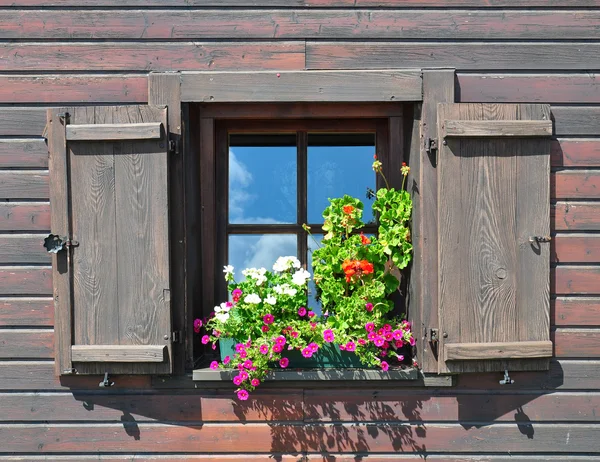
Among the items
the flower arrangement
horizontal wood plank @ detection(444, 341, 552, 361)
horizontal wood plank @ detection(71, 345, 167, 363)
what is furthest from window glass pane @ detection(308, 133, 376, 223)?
horizontal wood plank @ detection(71, 345, 167, 363)

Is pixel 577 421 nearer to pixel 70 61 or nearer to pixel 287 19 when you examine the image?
pixel 287 19

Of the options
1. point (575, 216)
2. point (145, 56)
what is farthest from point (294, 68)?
point (575, 216)

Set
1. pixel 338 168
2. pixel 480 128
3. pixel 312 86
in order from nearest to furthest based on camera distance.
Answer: pixel 480 128 → pixel 312 86 → pixel 338 168

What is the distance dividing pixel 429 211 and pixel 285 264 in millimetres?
702

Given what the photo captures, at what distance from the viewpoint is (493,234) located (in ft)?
8.07

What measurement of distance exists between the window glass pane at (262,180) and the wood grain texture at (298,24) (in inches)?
20.8

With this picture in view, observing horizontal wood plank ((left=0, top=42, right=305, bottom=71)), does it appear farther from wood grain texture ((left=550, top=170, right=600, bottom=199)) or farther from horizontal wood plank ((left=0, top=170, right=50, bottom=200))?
wood grain texture ((left=550, top=170, right=600, bottom=199))

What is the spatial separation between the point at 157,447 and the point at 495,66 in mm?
2358

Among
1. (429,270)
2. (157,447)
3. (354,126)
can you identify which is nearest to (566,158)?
(429,270)

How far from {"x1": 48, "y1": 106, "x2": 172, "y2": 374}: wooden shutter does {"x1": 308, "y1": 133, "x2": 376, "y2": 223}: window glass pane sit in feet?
2.50

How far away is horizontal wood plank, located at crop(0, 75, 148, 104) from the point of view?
2.56 meters

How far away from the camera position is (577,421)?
258 cm

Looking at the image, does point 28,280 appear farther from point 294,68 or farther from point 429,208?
point 429,208

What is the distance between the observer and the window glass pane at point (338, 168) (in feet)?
9.25
